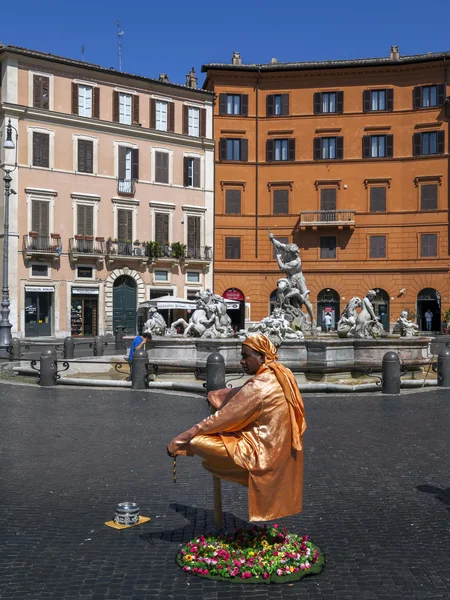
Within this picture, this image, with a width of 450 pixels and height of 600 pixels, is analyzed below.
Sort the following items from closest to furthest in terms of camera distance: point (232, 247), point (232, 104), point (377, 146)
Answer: point (377, 146) < point (232, 247) < point (232, 104)

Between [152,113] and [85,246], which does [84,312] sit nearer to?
[85,246]

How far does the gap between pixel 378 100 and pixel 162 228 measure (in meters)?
15.4

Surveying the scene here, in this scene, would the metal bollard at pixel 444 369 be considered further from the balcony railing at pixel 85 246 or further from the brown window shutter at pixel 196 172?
the brown window shutter at pixel 196 172

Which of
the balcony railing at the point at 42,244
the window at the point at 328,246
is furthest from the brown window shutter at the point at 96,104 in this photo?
the window at the point at 328,246

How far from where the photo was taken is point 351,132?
136 feet

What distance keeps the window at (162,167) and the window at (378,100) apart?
1257 centimetres

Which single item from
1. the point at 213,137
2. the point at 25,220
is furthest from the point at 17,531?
the point at 213,137

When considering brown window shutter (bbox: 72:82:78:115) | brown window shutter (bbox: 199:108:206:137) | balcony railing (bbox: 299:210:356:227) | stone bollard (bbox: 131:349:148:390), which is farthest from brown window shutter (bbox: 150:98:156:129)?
stone bollard (bbox: 131:349:148:390)

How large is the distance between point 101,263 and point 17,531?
3345 cm

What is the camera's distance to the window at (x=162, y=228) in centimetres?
4056

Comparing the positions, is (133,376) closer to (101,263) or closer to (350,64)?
(101,263)

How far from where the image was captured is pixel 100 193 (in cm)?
3872

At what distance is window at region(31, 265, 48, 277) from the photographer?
118 feet

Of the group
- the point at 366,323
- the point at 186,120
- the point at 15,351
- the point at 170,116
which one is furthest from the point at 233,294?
the point at 366,323
